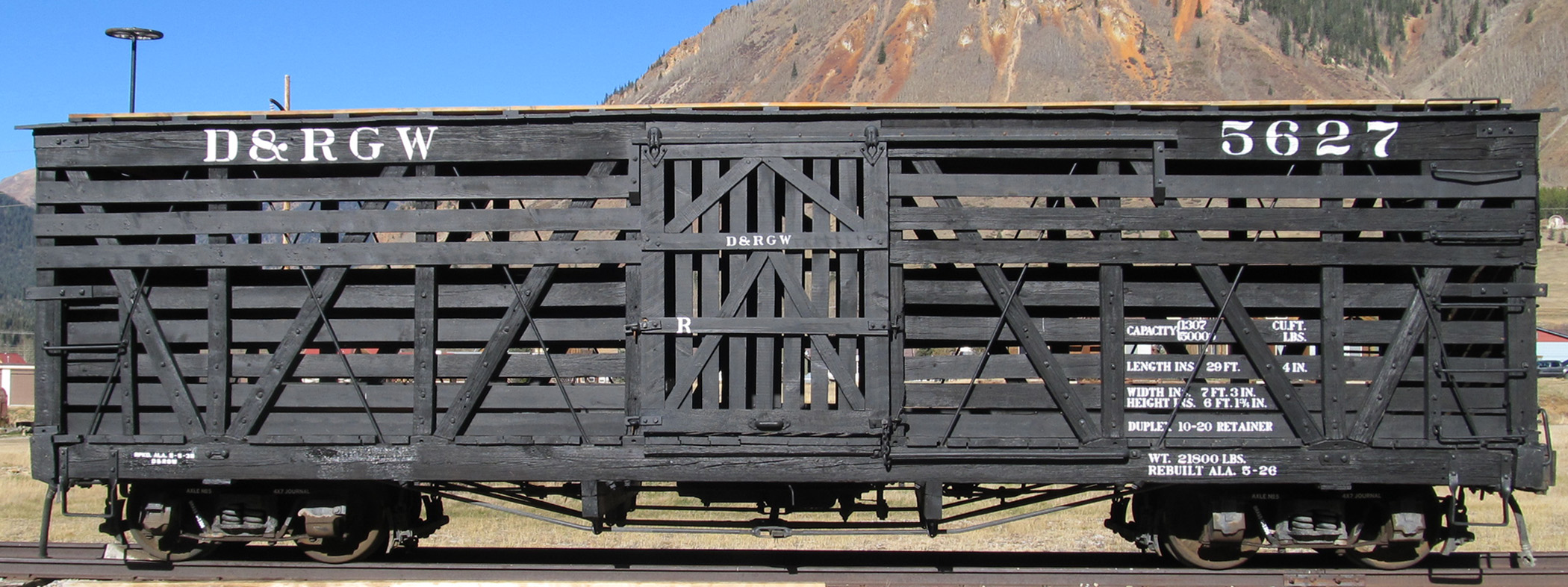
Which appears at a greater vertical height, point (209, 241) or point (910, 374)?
point (209, 241)

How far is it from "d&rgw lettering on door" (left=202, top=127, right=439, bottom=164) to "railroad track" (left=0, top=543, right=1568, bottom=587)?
3.11 m

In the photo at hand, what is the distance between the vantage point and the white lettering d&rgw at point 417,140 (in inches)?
314

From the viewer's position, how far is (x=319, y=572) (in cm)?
835

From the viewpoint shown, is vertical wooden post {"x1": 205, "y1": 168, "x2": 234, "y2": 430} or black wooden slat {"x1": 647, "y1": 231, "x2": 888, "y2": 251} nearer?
black wooden slat {"x1": 647, "y1": 231, "x2": 888, "y2": 251}

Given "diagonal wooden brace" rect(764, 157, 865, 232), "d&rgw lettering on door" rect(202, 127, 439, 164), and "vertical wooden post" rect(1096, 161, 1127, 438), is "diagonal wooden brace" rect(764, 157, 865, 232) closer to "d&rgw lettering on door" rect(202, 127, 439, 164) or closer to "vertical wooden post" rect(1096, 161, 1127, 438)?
"vertical wooden post" rect(1096, 161, 1127, 438)

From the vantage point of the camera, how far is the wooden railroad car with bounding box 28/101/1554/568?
7672mm

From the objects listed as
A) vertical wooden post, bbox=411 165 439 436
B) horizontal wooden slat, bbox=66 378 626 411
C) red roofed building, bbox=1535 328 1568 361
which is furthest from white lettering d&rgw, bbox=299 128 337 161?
red roofed building, bbox=1535 328 1568 361

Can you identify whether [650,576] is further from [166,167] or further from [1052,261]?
[166,167]

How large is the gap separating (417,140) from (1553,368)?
6326 cm

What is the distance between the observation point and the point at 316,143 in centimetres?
806

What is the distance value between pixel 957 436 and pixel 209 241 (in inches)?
224

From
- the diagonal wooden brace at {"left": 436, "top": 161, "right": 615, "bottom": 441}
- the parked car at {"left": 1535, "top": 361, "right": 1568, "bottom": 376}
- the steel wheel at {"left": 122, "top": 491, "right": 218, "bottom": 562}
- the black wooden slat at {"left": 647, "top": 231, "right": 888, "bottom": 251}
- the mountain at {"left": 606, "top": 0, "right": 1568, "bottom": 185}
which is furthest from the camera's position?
the mountain at {"left": 606, "top": 0, "right": 1568, "bottom": 185}

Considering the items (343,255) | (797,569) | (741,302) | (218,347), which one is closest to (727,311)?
(741,302)

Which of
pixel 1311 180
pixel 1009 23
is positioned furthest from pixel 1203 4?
pixel 1311 180
